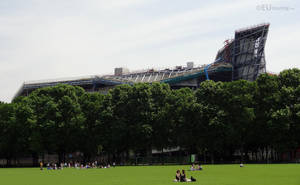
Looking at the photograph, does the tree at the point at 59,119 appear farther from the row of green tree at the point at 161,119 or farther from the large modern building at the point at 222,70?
the large modern building at the point at 222,70

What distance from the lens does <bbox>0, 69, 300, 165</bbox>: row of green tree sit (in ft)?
294

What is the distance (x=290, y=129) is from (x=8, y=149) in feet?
252

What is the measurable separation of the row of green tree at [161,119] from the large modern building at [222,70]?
132 feet

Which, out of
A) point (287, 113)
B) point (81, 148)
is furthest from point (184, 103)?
point (81, 148)

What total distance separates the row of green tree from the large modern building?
40.1 meters

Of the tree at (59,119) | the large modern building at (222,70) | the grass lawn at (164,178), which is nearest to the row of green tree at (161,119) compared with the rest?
the tree at (59,119)

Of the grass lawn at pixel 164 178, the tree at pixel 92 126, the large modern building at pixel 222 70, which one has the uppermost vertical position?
the large modern building at pixel 222 70

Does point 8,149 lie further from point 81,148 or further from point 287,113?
point 287,113

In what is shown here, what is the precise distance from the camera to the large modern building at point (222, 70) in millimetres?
142625

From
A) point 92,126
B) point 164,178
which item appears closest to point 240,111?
point 92,126

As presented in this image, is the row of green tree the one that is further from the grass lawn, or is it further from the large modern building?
the large modern building

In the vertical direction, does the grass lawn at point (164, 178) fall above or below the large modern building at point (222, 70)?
below

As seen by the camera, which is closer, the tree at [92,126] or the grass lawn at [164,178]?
the grass lawn at [164,178]

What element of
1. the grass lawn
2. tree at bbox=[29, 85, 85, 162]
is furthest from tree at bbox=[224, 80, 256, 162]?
tree at bbox=[29, 85, 85, 162]
